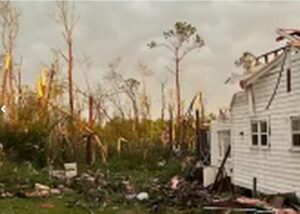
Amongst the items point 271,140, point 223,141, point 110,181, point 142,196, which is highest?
point 223,141

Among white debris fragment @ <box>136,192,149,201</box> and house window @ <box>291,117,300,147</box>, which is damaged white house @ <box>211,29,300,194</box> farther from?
white debris fragment @ <box>136,192,149,201</box>

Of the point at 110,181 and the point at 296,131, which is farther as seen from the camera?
the point at 110,181

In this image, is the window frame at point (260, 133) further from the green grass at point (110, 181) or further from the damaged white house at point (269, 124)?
the green grass at point (110, 181)

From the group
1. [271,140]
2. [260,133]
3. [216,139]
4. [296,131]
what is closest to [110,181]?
[216,139]

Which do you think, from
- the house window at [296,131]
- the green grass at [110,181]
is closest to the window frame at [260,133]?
the house window at [296,131]

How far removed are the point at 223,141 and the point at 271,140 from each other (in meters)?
5.52

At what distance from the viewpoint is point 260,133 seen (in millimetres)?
17250

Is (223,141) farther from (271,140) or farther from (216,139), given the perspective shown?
(271,140)

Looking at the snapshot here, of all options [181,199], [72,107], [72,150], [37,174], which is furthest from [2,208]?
[72,107]

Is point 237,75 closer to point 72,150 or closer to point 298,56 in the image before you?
point 298,56

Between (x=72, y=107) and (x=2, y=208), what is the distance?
1588cm

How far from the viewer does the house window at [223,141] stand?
846 inches

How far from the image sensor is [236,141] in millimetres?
19391

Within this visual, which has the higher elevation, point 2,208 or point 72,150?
point 72,150
